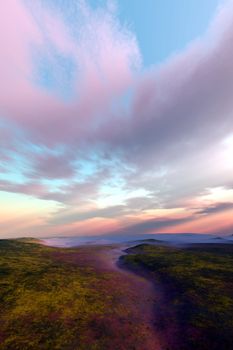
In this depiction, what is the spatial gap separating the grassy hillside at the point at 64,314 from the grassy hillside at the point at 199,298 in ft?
15.6

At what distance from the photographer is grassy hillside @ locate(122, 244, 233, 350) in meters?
19.3

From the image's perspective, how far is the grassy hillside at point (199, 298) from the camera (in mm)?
19312

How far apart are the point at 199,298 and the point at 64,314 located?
55.0ft

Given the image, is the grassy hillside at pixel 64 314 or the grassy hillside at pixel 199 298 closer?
the grassy hillside at pixel 64 314

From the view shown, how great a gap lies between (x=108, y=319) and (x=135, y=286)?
12.3 metres

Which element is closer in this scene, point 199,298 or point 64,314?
point 64,314

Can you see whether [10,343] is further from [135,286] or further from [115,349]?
[135,286]

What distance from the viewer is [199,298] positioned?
2844 cm

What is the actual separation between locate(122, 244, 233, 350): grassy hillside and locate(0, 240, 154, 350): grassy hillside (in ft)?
15.6

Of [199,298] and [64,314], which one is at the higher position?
[199,298]

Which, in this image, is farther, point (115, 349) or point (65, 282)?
point (65, 282)

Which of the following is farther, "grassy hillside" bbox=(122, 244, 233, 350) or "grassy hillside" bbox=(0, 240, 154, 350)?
"grassy hillside" bbox=(122, 244, 233, 350)

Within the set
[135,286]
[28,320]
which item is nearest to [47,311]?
[28,320]

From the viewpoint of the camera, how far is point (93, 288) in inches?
Result: 1293
